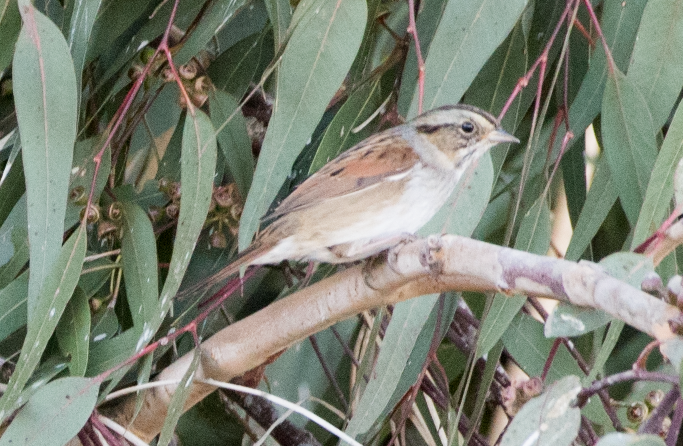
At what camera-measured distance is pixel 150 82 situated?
2.03 meters

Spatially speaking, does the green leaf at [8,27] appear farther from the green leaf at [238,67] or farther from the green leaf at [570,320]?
the green leaf at [570,320]

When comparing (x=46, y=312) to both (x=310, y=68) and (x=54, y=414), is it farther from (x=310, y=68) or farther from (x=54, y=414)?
(x=310, y=68)

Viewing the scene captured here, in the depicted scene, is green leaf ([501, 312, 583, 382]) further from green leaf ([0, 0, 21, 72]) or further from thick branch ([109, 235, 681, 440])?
green leaf ([0, 0, 21, 72])

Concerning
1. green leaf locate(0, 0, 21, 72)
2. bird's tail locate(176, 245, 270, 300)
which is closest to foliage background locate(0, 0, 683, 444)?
green leaf locate(0, 0, 21, 72)

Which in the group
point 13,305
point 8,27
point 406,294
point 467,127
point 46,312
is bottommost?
point 13,305

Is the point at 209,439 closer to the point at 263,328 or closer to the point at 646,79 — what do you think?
the point at 263,328

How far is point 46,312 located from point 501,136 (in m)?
0.99

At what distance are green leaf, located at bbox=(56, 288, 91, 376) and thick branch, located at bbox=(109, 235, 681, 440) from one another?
0.15 m

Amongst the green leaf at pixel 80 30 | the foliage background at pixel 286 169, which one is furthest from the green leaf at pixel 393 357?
the green leaf at pixel 80 30

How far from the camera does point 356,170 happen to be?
6.47 ft

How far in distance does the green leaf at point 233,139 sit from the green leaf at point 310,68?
0.30m

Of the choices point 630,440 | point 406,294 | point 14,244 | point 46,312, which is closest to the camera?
point 630,440

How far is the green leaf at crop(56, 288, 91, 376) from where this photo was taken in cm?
179

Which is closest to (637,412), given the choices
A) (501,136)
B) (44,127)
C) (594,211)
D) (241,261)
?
(594,211)
